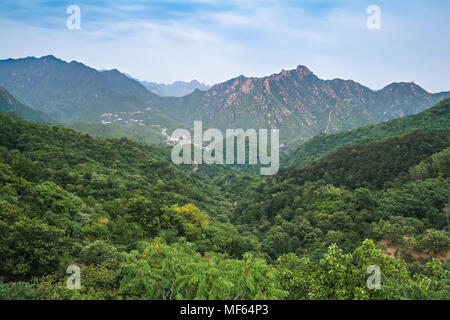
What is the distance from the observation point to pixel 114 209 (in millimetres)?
27578

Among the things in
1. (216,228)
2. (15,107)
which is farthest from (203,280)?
(15,107)

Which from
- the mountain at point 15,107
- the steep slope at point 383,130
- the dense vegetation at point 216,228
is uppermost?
the mountain at point 15,107

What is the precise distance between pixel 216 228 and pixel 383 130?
96315 millimetres

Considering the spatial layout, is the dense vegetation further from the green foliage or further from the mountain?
the mountain

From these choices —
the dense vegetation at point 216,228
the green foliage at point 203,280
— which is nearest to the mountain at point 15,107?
the dense vegetation at point 216,228

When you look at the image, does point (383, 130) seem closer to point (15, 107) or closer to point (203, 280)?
point (203, 280)

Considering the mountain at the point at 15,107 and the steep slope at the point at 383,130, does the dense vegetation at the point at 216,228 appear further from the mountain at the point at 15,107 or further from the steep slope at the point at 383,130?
the mountain at the point at 15,107

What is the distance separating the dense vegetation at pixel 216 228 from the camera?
953 centimetres

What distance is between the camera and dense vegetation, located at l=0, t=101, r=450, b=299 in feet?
31.3

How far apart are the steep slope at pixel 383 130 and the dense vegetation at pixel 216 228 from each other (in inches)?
1353

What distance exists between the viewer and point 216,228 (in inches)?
1406

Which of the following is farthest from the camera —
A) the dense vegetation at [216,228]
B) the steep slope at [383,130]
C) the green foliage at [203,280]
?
the steep slope at [383,130]
